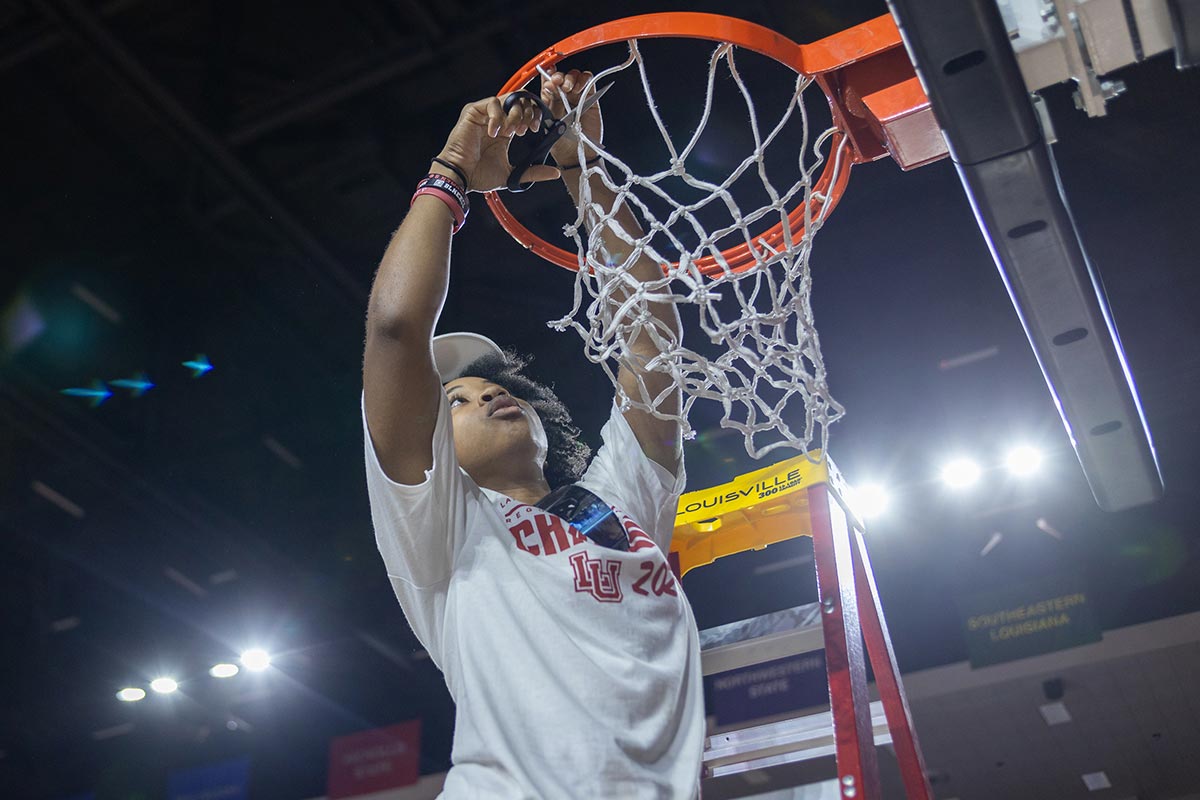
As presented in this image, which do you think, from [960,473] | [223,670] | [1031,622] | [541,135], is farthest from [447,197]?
[223,670]

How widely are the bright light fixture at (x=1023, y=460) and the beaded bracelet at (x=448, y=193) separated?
4.98 m

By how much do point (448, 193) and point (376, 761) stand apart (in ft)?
22.8

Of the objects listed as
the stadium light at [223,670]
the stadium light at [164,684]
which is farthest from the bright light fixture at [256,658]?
the stadium light at [164,684]

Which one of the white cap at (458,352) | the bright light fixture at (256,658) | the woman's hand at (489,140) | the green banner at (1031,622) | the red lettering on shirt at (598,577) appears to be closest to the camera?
the red lettering on shirt at (598,577)

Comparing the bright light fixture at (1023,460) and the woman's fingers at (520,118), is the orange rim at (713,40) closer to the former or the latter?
the woman's fingers at (520,118)

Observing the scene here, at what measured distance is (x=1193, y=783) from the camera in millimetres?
7770

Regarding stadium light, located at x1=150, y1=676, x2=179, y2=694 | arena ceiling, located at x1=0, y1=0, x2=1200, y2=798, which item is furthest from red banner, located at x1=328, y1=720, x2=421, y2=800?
stadium light, located at x1=150, y1=676, x2=179, y2=694

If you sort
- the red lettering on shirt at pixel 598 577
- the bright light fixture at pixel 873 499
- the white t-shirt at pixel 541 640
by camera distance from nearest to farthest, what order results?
the white t-shirt at pixel 541 640
the red lettering on shirt at pixel 598 577
the bright light fixture at pixel 873 499

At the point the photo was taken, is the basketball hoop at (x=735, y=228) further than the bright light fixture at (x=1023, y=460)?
No

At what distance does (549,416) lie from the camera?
234 cm

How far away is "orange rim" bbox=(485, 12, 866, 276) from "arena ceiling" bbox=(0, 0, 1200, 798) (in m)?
1.63

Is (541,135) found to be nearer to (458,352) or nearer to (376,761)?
(458,352)

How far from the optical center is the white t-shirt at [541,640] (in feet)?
4.43

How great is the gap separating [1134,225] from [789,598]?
132 inches
